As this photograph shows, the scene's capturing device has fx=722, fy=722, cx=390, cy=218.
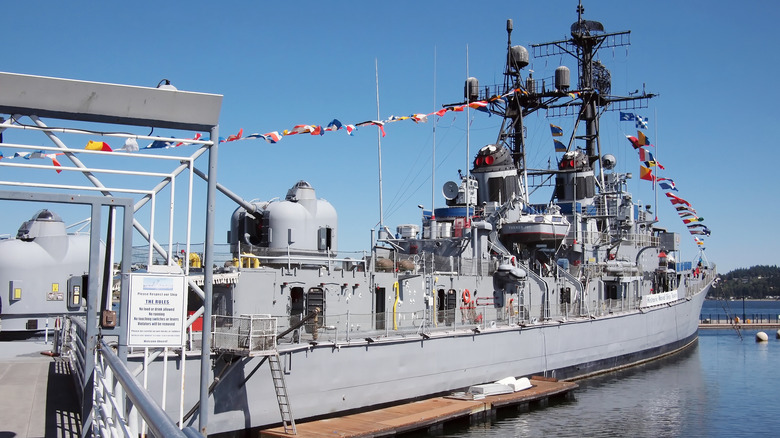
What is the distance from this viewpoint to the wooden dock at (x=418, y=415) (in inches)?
724

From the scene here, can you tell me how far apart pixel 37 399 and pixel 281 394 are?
906cm

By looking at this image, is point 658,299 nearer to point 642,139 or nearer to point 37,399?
point 642,139

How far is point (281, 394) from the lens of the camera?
18391 mm

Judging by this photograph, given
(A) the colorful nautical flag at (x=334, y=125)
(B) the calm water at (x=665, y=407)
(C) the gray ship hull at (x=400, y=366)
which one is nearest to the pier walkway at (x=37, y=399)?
Answer: (C) the gray ship hull at (x=400, y=366)

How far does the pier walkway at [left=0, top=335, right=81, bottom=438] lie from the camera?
827 centimetres

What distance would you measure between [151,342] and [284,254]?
14373 mm

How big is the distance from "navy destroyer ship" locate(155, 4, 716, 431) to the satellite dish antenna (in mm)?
48

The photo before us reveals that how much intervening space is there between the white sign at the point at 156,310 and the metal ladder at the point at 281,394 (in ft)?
30.5

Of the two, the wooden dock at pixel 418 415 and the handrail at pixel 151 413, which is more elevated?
the handrail at pixel 151 413

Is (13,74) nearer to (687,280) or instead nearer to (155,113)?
(155,113)

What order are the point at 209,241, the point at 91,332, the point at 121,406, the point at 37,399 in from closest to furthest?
the point at 121,406, the point at 91,332, the point at 209,241, the point at 37,399

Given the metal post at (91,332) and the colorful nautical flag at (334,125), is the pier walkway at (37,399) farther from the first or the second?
the colorful nautical flag at (334,125)

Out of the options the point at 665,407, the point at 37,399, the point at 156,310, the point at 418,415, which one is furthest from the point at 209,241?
the point at 665,407

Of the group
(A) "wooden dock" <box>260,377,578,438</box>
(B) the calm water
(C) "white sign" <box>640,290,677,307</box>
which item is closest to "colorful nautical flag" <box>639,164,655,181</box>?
(C) "white sign" <box>640,290,677,307</box>
